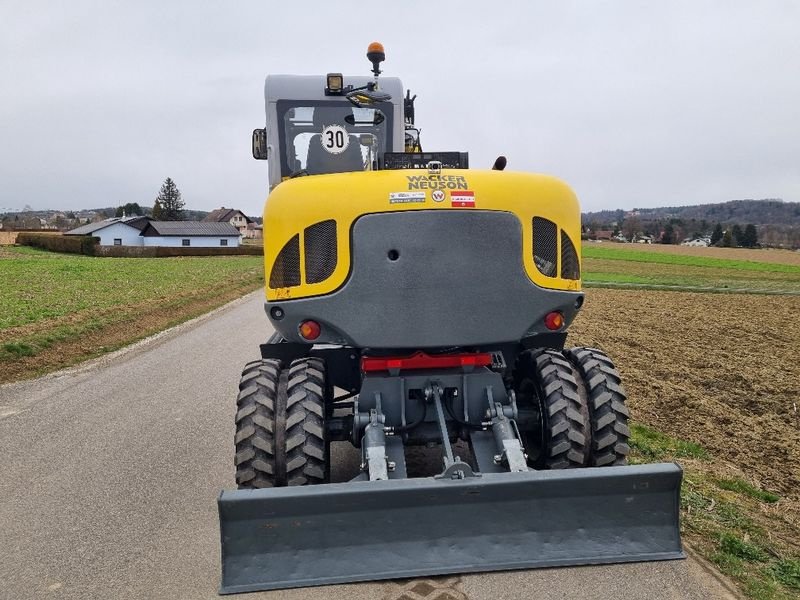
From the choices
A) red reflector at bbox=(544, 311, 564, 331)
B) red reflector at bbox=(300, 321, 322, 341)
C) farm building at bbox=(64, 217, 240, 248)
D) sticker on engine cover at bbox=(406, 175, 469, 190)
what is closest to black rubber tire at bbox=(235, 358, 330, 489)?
red reflector at bbox=(300, 321, 322, 341)

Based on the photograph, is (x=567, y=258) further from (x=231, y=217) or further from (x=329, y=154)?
(x=231, y=217)

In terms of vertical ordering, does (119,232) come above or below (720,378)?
above

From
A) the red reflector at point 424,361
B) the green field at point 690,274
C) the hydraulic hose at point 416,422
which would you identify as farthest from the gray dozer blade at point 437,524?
the green field at point 690,274

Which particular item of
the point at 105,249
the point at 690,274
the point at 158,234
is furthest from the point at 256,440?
the point at 158,234

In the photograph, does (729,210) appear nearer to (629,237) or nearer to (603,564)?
(629,237)

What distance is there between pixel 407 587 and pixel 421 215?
2.01 meters

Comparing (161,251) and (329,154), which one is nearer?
(329,154)

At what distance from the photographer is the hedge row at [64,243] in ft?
167

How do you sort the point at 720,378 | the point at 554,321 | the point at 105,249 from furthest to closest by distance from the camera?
1. the point at 105,249
2. the point at 720,378
3. the point at 554,321

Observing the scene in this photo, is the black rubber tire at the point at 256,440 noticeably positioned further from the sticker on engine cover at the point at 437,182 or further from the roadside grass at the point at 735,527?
the roadside grass at the point at 735,527

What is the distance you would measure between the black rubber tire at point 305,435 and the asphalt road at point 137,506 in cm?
67

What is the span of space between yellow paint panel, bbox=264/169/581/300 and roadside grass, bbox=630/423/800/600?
5.56 ft

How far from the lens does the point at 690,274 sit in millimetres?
35031

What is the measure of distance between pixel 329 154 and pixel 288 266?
214 centimetres
